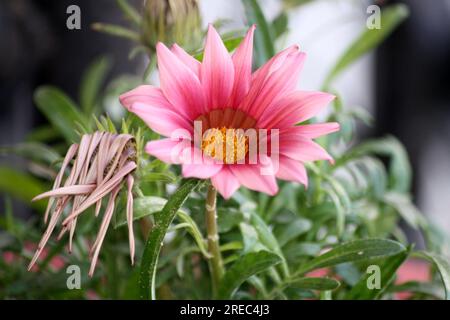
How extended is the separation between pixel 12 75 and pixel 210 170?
3.91 feet

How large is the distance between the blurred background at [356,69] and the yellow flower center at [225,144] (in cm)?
90

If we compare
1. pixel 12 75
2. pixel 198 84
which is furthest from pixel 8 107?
pixel 198 84

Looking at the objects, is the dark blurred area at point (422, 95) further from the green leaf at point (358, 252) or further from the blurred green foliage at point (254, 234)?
the green leaf at point (358, 252)

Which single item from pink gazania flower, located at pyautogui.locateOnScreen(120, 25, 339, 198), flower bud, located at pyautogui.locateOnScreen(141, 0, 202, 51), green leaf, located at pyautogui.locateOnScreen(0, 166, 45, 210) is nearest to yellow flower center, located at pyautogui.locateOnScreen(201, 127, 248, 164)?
pink gazania flower, located at pyautogui.locateOnScreen(120, 25, 339, 198)

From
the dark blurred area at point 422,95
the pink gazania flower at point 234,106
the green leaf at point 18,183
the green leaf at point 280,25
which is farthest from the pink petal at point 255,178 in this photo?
the dark blurred area at point 422,95

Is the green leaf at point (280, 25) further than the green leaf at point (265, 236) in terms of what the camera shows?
Yes

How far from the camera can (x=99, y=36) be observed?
129 cm

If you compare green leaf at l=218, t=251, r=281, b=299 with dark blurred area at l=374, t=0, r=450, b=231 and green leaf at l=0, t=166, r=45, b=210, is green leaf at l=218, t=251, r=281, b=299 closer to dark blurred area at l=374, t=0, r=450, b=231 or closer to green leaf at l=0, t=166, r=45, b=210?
green leaf at l=0, t=166, r=45, b=210

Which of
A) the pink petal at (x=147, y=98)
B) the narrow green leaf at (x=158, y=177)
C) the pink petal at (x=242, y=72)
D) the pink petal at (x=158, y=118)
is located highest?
the pink petal at (x=242, y=72)

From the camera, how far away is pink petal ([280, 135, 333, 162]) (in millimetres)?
370

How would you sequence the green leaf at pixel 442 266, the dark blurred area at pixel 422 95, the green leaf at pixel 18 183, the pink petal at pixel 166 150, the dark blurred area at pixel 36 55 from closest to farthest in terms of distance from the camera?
the pink petal at pixel 166 150 < the green leaf at pixel 442 266 < the green leaf at pixel 18 183 < the dark blurred area at pixel 36 55 < the dark blurred area at pixel 422 95

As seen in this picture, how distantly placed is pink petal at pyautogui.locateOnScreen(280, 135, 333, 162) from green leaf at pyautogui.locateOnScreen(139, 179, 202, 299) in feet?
0.18

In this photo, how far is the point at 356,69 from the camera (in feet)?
5.40

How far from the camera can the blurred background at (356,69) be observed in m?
1.35
